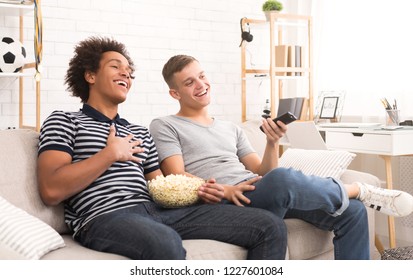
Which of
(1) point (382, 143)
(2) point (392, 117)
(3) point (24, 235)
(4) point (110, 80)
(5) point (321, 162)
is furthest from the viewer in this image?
(2) point (392, 117)

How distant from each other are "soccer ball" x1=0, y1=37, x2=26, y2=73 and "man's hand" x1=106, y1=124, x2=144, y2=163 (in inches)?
58.9

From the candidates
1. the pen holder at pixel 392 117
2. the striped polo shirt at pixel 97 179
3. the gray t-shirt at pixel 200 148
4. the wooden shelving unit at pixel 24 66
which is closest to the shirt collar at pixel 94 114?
the striped polo shirt at pixel 97 179

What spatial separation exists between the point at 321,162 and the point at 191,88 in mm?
655

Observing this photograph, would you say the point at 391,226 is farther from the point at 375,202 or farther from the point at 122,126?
the point at 122,126

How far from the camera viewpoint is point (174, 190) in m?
1.82

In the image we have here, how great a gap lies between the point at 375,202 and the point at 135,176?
36.1 inches

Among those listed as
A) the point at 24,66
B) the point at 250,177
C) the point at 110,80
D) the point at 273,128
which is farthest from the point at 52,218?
the point at 24,66

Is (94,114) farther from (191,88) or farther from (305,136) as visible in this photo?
(305,136)

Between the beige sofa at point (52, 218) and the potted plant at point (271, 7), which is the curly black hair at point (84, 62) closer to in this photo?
the beige sofa at point (52, 218)

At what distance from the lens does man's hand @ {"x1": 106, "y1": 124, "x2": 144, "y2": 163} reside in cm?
178

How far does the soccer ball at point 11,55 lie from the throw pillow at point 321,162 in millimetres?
1690
